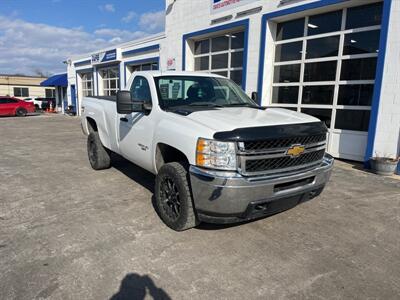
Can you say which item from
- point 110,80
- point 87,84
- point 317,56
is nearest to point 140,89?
point 317,56

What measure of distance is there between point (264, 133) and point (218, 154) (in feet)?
1.72

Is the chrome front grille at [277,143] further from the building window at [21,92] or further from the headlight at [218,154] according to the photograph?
the building window at [21,92]

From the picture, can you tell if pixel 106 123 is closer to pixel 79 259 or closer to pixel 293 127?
pixel 79 259

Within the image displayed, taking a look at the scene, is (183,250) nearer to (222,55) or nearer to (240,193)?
(240,193)

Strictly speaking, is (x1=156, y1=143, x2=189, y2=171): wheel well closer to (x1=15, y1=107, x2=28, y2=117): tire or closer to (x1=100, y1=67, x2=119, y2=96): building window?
(x1=100, y1=67, x2=119, y2=96): building window

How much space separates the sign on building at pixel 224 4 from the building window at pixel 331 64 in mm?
1745

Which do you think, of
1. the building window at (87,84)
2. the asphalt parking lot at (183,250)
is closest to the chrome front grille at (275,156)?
the asphalt parking lot at (183,250)

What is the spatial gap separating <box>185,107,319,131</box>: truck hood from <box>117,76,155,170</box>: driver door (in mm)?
906

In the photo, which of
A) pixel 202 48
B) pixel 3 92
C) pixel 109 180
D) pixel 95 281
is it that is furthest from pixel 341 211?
pixel 3 92

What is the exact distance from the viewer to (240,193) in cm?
297

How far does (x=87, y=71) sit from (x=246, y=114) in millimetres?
23930

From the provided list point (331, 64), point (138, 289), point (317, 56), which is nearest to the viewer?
point (138, 289)

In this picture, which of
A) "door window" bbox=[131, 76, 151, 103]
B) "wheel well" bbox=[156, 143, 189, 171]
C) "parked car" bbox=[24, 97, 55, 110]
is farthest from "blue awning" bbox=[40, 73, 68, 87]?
"wheel well" bbox=[156, 143, 189, 171]

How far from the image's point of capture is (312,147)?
3.56 m
